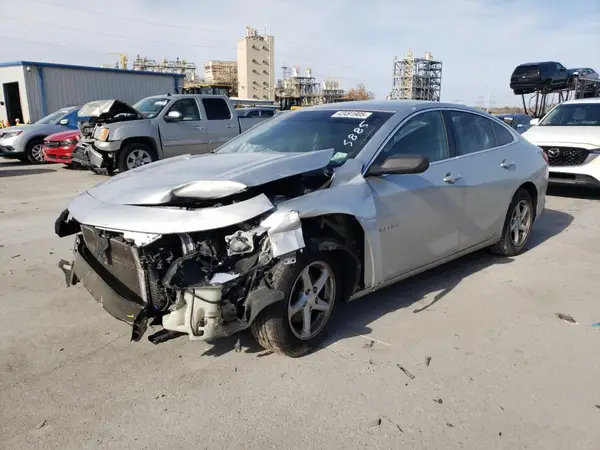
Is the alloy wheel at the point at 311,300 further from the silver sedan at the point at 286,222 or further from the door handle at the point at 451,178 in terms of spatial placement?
the door handle at the point at 451,178

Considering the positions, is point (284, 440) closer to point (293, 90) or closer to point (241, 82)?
point (293, 90)

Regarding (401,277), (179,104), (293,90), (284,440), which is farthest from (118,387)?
(293,90)

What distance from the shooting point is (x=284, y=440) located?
8.49 feet

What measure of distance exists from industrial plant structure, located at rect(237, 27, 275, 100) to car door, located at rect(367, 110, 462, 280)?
3826 inches

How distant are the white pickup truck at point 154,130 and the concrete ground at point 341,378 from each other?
6.84 metres

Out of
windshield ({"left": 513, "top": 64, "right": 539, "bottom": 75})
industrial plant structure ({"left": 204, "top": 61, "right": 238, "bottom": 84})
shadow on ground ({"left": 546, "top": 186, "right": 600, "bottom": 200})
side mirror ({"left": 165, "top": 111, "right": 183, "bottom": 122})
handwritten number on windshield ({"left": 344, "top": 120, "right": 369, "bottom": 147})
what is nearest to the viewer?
handwritten number on windshield ({"left": 344, "top": 120, "right": 369, "bottom": 147})

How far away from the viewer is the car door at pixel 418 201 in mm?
3816

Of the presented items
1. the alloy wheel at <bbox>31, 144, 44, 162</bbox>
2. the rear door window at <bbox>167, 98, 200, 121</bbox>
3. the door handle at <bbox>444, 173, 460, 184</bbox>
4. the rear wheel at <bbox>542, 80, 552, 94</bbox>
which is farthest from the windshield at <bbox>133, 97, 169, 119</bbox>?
the rear wheel at <bbox>542, 80, 552, 94</bbox>

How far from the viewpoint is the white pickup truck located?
439 inches

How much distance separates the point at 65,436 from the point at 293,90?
95191 millimetres

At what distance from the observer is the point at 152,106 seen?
12.5m

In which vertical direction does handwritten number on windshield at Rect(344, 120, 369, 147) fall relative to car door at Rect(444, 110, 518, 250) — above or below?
above

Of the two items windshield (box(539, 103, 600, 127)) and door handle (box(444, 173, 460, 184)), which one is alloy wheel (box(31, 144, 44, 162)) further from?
door handle (box(444, 173, 460, 184))

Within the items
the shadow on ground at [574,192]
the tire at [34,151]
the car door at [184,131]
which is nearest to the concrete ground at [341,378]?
the shadow on ground at [574,192]
